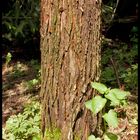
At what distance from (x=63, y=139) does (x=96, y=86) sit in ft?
2.04

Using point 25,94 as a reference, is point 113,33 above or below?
above

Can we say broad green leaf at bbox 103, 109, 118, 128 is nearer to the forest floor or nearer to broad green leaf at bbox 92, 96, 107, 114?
broad green leaf at bbox 92, 96, 107, 114

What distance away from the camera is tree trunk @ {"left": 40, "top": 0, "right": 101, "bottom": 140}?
121 inches

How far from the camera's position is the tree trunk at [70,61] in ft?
10.1

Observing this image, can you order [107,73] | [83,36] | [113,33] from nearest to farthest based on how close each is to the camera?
[83,36] → [107,73] → [113,33]

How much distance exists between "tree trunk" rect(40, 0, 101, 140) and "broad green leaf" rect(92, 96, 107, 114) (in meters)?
0.15

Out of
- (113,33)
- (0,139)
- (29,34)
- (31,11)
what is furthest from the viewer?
(113,33)

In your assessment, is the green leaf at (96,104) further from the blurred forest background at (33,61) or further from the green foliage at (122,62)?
the green foliage at (122,62)

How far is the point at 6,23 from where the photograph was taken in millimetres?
7430

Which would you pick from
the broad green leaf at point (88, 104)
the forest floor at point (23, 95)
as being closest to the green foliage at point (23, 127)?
the forest floor at point (23, 95)

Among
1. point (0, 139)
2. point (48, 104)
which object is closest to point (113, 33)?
point (0, 139)

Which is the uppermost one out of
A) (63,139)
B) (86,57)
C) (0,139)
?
(86,57)

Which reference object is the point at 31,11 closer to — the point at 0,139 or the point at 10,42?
the point at 10,42

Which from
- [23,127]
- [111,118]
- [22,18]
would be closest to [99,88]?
[111,118]
